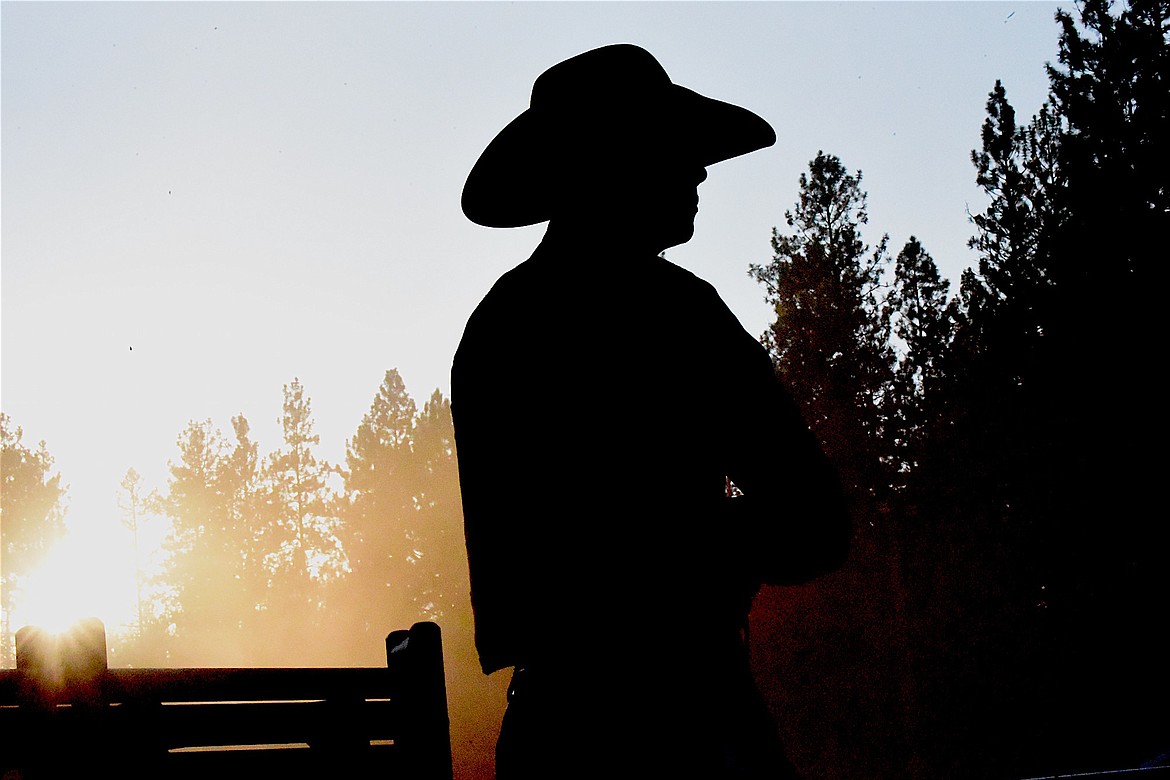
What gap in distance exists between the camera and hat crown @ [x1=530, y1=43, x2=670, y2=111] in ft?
5.60

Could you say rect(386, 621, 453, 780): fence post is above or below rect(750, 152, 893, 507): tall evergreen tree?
below

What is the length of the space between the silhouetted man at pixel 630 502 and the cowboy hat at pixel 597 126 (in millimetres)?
93

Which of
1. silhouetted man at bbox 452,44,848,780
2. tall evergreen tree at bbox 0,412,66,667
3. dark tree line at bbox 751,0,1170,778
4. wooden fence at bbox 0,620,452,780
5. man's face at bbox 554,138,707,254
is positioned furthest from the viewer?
tall evergreen tree at bbox 0,412,66,667

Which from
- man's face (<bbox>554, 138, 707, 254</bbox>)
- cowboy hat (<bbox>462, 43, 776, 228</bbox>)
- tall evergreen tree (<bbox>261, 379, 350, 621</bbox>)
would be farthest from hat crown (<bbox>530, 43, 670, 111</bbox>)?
tall evergreen tree (<bbox>261, 379, 350, 621</bbox>)

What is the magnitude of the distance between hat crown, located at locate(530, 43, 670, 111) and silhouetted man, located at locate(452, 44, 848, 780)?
156mm

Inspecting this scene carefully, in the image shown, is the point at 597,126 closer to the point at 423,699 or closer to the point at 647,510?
the point at 647,510

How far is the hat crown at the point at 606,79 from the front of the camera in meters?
1.71

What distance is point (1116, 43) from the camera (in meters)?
23.6

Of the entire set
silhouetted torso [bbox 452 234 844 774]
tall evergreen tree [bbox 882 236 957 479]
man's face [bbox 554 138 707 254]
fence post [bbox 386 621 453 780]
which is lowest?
fence post [bbox 386 621 453 780]

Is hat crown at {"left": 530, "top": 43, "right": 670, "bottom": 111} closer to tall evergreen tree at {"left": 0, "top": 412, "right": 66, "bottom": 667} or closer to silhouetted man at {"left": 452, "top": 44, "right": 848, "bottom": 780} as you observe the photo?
silhouetted man at {"left": 452, "top": 44, "right": 848, "bottom": 780}

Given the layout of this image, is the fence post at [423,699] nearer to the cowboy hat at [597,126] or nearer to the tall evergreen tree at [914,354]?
the cowboy hat at [597,126]

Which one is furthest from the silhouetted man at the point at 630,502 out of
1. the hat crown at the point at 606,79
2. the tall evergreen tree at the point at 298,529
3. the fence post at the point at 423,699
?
the tall evergreen tree at the point at 298,529

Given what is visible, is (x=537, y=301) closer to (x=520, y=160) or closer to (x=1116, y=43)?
(x=520, y=160)

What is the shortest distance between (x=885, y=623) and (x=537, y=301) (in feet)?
100
